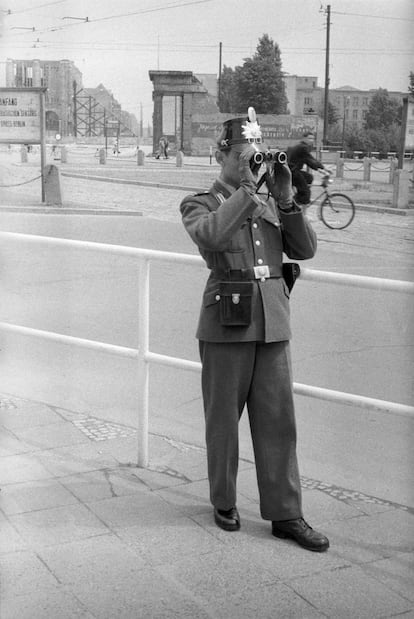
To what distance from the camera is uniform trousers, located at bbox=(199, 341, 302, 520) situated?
3025mm

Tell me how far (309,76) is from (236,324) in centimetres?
82

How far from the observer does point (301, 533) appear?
3.02 m

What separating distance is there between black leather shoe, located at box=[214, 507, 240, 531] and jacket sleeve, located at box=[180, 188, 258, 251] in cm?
95

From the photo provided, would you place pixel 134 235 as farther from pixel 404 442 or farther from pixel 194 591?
pixel 194 591

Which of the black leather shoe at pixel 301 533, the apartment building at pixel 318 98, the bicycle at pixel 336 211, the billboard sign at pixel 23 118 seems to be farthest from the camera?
the billboard sign at pixel 23 118

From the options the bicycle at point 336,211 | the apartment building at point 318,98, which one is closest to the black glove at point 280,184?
the apartment building at point 318,98

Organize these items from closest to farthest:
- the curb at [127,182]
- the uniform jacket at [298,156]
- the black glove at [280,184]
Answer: the black glove at [280,184] → the uniform jacket at [298,156] → the curb at [127,182]

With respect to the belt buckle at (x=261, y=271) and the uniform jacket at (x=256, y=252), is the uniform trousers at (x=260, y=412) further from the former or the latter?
the belt buckle at (x=261, y=271)

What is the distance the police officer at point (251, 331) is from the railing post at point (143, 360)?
631mm

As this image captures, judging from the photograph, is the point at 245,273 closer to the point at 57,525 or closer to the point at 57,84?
the point at 57,84

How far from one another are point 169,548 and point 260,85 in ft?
5.11

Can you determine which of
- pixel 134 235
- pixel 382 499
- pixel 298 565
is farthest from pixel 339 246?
pixel 298 565

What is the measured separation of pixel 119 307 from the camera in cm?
777

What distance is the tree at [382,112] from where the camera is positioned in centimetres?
222
